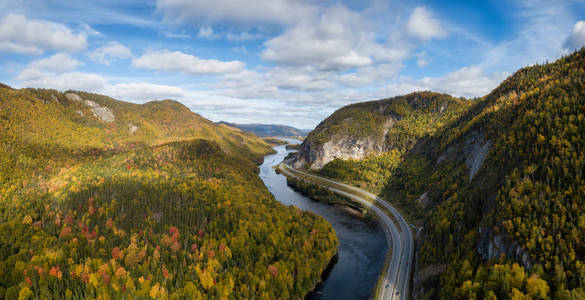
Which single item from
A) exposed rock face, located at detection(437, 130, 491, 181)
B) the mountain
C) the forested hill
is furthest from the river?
exposed rock face, located at detection(437, 130, 491, 181)

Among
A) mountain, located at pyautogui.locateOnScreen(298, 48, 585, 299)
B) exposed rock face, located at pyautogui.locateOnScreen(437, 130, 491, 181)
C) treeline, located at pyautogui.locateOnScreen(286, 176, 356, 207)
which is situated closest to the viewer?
mountain, located at pyautogui.locateOnScreen(298, 48, 585, 299)

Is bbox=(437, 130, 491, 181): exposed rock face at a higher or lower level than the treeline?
higher

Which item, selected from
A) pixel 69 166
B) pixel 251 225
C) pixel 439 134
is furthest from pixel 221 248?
pixel 439 134

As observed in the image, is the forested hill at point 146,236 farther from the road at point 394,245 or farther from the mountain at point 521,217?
the mountain at point 521,217

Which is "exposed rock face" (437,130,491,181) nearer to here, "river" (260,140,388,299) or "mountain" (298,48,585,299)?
"mountain" (298,48,585,299)

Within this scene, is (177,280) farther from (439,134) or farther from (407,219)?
(439,134)

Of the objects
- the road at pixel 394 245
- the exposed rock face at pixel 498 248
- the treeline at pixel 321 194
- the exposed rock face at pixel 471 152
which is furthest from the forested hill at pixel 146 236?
the exposed rock face at pixel 471 152
